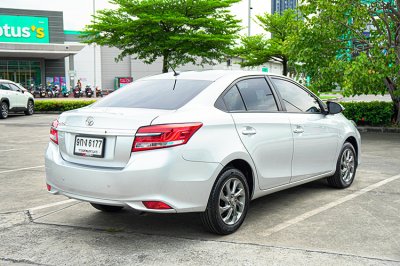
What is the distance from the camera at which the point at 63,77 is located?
5241 centimetres

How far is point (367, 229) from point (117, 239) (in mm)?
2452

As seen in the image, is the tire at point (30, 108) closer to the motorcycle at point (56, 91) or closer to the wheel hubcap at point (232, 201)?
the wheel hubcap at point (232, 201)

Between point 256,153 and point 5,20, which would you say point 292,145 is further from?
point 5,20

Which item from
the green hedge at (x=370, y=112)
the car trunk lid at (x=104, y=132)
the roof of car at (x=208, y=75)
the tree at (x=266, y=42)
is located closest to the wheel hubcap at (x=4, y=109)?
the tree at (x=266, y=42)

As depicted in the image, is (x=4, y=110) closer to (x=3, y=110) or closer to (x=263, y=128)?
(x=3, y=110)

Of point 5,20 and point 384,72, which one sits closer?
point 384,72

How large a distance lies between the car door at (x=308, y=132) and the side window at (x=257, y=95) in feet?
0.71

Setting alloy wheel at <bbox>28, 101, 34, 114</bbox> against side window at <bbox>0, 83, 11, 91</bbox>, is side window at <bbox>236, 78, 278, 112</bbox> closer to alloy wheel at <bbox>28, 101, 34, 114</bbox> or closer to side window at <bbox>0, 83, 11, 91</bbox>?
side window at <bbox>0, 83, 11, 91</bbox>

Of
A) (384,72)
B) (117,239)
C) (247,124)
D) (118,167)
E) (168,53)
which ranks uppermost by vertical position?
(168,53)

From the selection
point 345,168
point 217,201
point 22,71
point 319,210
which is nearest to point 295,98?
point 319,210

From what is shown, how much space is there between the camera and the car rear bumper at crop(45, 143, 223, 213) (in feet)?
13.1

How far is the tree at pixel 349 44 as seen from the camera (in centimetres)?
1218

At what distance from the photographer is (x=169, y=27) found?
25.9m

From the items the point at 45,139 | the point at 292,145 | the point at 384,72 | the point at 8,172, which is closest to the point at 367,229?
the point at 292,145
